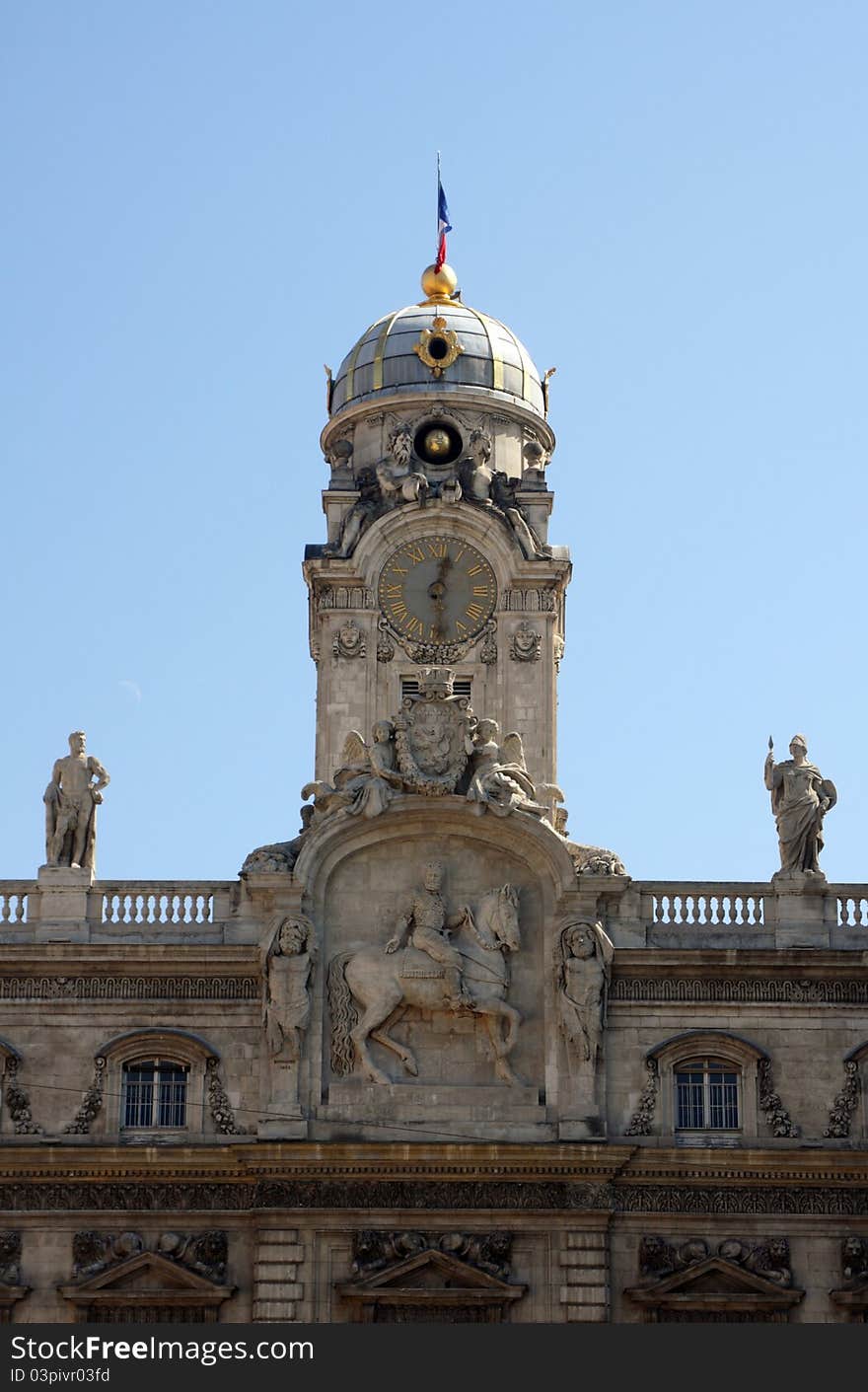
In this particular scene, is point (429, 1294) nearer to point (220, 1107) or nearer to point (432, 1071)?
point (432, 1071)

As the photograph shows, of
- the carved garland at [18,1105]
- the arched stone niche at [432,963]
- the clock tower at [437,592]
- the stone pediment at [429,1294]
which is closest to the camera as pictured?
the stone pediment at [429,1294]

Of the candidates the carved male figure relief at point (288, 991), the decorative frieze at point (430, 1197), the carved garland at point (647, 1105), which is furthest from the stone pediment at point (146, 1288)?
the carved garland at point (647, 1105)

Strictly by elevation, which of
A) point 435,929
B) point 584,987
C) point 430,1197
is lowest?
point 430,1197

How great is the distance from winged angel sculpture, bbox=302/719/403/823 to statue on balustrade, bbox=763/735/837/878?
6533 mm

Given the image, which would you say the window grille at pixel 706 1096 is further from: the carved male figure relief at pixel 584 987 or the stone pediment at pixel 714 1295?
the stone pediment at pixel 714 1295

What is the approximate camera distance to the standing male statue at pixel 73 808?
59.3m

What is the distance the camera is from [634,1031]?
58.1m

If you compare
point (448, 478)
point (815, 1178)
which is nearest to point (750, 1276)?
point (815, 1178)

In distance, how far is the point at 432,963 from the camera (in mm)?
57906

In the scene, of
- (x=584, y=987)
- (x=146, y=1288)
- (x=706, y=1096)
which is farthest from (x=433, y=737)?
(x=146, y=1288)

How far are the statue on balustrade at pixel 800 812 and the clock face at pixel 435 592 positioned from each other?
28.7 ft

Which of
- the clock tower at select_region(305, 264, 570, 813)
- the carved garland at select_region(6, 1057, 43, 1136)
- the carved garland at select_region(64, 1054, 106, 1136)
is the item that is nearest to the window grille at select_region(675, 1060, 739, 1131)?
the clock tower at select_region(305, 264, 570, 813)

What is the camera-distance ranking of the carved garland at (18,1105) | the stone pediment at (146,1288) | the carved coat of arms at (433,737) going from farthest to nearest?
the carved coat of arms at (433,737)
the carved garland at (18,1105)
the stone pediment at (146,1288)

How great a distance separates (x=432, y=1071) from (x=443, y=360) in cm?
1635
